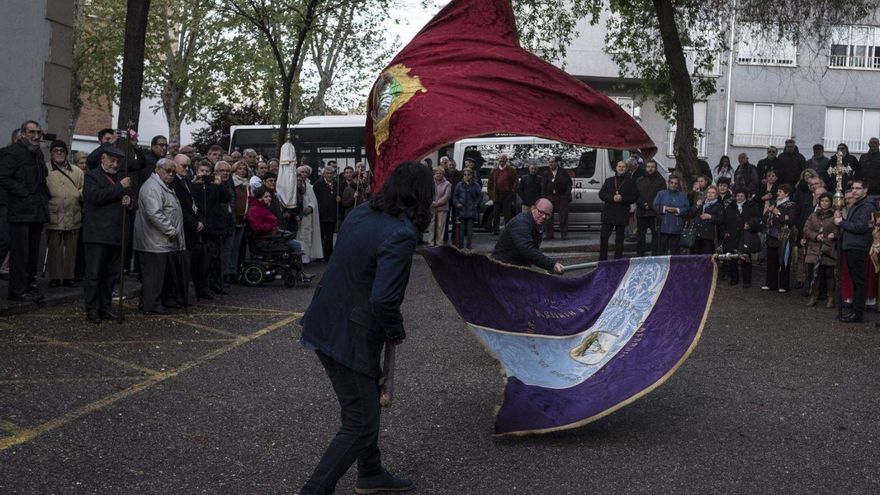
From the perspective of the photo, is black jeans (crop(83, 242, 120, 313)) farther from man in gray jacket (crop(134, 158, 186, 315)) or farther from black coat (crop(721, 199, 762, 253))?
black coat (crop(721, 199, 762, 253))

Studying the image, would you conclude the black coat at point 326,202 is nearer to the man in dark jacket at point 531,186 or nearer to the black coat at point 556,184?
the man in dark jacket at point 531,186

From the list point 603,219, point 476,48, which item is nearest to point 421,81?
point 476,48

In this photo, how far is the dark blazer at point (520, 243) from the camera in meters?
10.1

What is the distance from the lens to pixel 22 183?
12.8 m

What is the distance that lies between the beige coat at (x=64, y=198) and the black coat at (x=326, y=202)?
681cm

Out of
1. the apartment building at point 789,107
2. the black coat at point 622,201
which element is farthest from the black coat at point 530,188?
the apartment building at point 789,107

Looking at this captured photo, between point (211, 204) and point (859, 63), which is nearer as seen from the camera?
point (211, 204)

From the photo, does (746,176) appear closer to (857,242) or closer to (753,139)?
(857,242)

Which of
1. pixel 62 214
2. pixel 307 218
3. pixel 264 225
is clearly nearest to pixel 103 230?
pixel 62 214

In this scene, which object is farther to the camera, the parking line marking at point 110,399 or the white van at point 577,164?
the white van at point 577,164

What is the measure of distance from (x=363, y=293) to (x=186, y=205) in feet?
27.6

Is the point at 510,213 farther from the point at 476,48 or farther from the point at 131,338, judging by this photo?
the point at 476,48

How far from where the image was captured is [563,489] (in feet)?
20.8

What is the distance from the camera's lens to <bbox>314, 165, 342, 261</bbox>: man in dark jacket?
68.7 feet
